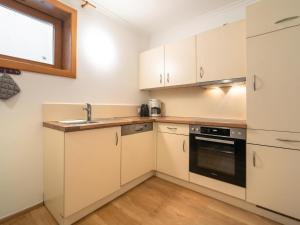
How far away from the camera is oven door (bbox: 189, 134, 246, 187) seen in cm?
152

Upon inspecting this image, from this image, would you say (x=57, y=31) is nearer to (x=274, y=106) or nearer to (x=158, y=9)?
(x=158, y=9)

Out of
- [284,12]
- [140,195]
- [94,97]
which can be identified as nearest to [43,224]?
[140,195]

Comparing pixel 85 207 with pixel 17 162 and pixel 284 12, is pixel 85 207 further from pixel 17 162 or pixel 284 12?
pixel 284 12

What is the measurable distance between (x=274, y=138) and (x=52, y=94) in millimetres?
2218

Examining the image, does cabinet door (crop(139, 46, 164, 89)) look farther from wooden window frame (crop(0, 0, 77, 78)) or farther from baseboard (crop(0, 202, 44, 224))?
baseboard (crop(0, 202, 44, 224))

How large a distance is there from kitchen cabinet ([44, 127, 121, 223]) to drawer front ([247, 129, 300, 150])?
136 cm

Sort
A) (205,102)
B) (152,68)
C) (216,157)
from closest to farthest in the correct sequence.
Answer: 1. (216,157)
2. (205,102)
3. (152,68)

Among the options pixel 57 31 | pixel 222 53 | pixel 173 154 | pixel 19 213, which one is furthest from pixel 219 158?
pixel 57 31

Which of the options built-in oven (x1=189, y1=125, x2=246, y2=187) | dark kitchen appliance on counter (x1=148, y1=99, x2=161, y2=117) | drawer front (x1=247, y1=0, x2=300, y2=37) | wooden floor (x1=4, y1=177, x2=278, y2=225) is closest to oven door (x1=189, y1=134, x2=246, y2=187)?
built-in oven (x1=189, y1=125, x2=246, y2=187)

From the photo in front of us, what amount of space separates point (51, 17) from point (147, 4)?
46.0 inches

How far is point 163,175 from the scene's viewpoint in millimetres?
2199

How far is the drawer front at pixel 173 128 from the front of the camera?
190 cm

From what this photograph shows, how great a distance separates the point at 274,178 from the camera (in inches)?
53.3

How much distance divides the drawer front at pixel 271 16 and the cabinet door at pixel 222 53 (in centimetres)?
22
